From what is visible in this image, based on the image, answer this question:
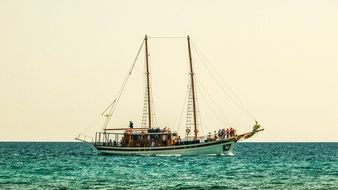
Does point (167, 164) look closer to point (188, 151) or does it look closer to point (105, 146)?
point (188, 151)

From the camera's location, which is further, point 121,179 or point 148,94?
point 148,94

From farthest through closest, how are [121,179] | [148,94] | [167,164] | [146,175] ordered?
[148,94]
[167,164]
[146,175]
[121,179]

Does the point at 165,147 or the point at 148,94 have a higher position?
the point at 148,94

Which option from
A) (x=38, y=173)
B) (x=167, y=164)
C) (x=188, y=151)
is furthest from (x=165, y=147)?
(x=38, y=173)

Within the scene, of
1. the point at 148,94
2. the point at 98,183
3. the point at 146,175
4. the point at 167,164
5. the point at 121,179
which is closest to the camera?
the point at 98,183

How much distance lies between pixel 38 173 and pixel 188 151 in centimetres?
3772

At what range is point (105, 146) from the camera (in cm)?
11444

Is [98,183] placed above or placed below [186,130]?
below

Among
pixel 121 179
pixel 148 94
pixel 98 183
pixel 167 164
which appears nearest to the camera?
pixel 98 183

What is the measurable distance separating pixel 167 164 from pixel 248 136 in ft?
89.5

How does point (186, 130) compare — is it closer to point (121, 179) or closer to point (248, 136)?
point (248, 136)

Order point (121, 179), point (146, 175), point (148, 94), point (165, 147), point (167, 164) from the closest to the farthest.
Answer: point (121, 179) → point (146, 175) → point (167, 164) → point (165, 147) → point (148, 94)

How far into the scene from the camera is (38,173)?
242 ft

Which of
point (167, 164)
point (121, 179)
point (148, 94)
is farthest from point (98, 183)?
point (148, 94)
